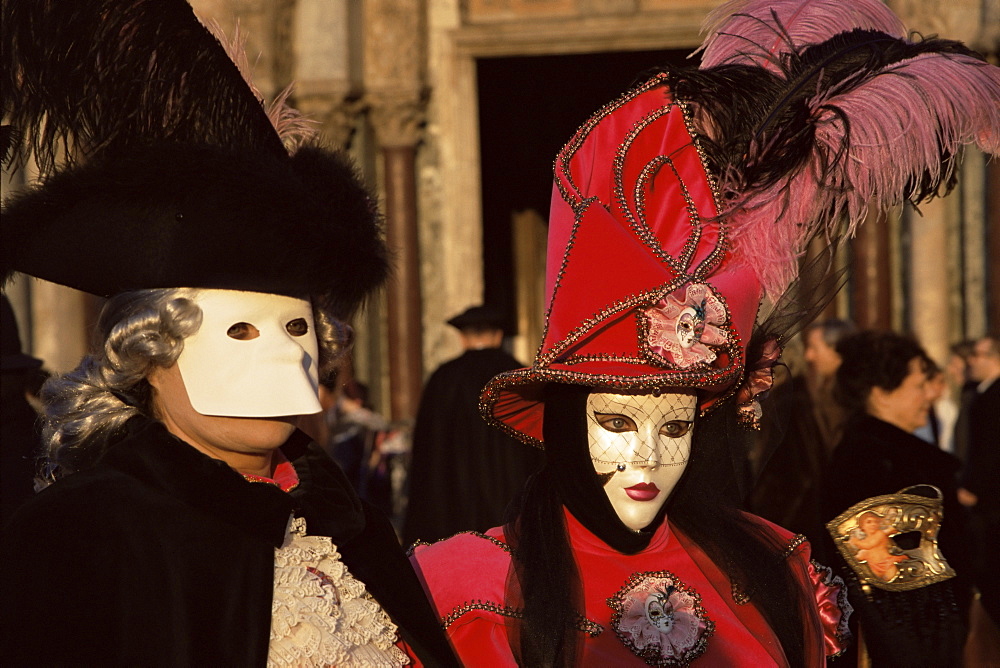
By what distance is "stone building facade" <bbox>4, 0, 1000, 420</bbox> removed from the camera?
30.2 ft

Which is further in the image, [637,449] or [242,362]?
[637,449]

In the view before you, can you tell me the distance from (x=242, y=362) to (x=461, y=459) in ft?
13.8

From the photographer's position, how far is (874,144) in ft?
9.07

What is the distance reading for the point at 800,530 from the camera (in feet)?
15.9

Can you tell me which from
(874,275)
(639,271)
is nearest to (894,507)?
(639,271)

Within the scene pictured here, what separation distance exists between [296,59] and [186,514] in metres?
7.81

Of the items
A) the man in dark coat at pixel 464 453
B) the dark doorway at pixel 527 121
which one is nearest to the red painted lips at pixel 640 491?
the man in dark coat at pixel 464 453

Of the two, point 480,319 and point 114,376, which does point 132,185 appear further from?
point 480,319

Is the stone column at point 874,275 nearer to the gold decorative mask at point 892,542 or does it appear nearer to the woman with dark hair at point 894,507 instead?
the woman with dark hair at point 894,507

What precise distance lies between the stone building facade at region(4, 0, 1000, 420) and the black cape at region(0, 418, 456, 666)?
723 cm

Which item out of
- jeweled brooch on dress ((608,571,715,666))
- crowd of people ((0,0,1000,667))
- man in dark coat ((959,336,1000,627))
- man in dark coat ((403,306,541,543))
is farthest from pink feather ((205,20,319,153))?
man in dark coat ((403,306,541,543))

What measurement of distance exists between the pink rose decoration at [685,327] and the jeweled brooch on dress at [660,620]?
46 cm

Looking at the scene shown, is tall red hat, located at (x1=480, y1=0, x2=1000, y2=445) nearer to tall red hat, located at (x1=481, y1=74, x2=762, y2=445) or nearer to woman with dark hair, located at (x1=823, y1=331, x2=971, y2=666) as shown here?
tall red hat, located at (x1=481, y1=74, x2=762, y2=445)

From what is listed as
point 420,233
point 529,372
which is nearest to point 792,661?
point 529,372
